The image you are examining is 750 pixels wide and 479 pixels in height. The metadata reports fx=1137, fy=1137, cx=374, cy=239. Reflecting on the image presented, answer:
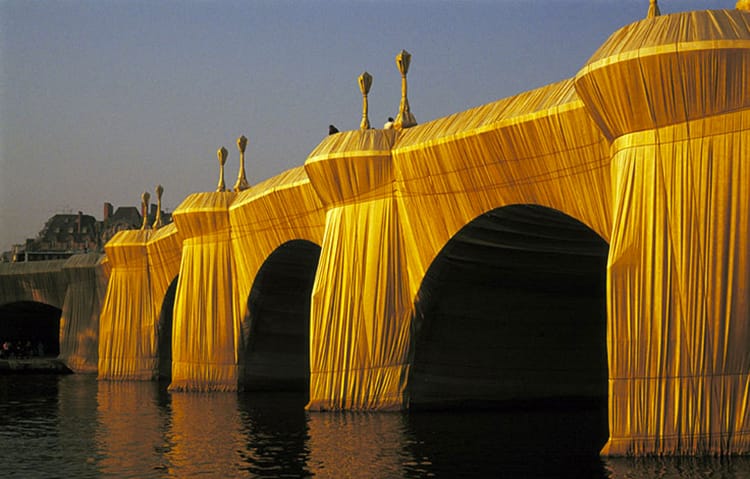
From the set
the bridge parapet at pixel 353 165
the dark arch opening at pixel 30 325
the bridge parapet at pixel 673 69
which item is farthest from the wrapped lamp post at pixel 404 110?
the dark arch opening at pixel 30 325

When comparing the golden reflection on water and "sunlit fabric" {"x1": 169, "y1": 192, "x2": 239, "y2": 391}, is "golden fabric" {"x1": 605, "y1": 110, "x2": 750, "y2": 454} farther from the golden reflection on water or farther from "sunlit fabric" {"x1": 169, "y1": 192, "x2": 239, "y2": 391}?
"sunlit fabric" {"x1": 169, "y1": 192, "x2": 239, "y2": 391}

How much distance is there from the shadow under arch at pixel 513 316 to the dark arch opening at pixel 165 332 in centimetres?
1847

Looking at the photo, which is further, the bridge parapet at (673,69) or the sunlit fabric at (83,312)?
the sunlit fabric at (83,312)

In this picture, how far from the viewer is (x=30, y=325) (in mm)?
69938

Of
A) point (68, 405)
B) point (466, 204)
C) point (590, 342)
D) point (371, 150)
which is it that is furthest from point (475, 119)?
point (68, 405)

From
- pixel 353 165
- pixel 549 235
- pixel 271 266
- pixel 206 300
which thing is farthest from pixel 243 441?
pixel 206 300

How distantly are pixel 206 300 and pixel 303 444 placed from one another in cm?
1549

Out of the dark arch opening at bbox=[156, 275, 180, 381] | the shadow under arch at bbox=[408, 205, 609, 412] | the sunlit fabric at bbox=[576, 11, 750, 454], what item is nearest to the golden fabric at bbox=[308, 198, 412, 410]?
the shadow under arch at bbox=[408, 205, 609, 412]

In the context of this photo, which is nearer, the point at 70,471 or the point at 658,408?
the point at 658,408

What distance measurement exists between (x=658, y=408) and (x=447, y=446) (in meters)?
4.92

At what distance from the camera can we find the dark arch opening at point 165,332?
43.0 m

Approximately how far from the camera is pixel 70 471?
17.7 m

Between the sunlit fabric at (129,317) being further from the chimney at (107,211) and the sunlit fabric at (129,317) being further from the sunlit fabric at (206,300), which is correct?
the chimney at (107,211)

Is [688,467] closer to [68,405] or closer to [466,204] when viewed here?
[466,204]
